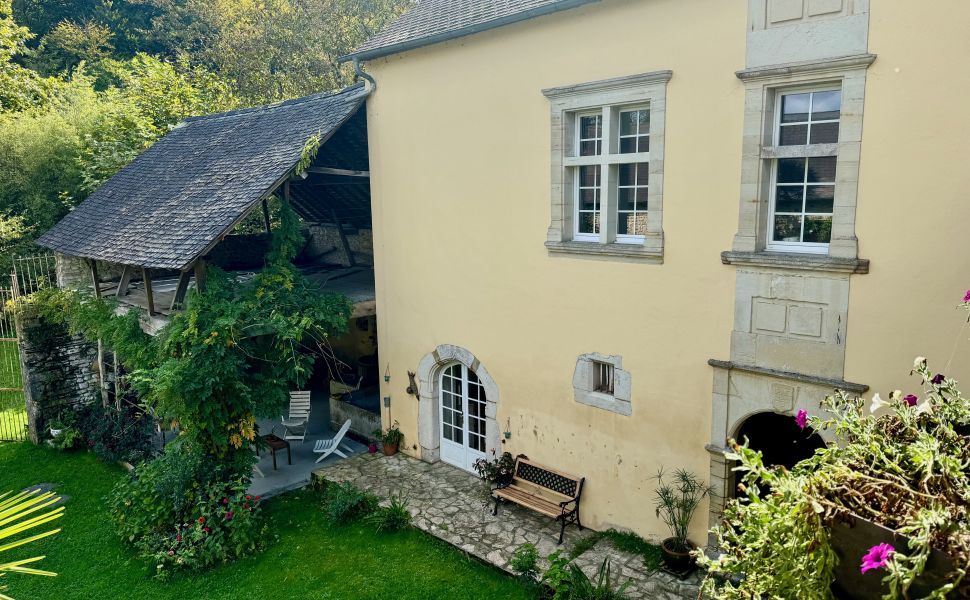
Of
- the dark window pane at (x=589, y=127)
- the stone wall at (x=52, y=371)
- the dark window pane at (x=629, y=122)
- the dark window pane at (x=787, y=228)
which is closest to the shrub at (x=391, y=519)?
the dark window pane at (x=589, y=127)

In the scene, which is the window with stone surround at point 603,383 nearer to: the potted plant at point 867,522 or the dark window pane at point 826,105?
the dark window pane at point 826,105

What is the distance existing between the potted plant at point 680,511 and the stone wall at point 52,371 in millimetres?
12058

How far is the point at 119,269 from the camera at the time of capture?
13656mm

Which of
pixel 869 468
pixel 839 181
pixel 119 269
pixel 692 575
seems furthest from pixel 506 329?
pixel 119 269

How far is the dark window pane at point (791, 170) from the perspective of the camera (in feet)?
22.3

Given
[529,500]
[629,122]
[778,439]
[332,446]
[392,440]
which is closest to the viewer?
[629,122]

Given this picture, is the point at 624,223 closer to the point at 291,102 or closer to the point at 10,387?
the point at 291,102

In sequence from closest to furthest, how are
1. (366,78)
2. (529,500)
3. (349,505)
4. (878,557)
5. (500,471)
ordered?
(878,557) → (529,500) → (349,505) → (500,471) → (366,78)

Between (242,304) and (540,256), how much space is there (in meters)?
4.31

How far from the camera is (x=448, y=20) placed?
31.8 feet

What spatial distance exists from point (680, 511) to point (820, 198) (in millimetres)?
3893

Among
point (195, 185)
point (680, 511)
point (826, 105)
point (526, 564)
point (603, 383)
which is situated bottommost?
point (526, 564)

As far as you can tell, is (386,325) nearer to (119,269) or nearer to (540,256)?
(540,256)

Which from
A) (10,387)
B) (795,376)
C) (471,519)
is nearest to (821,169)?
(795,376)
